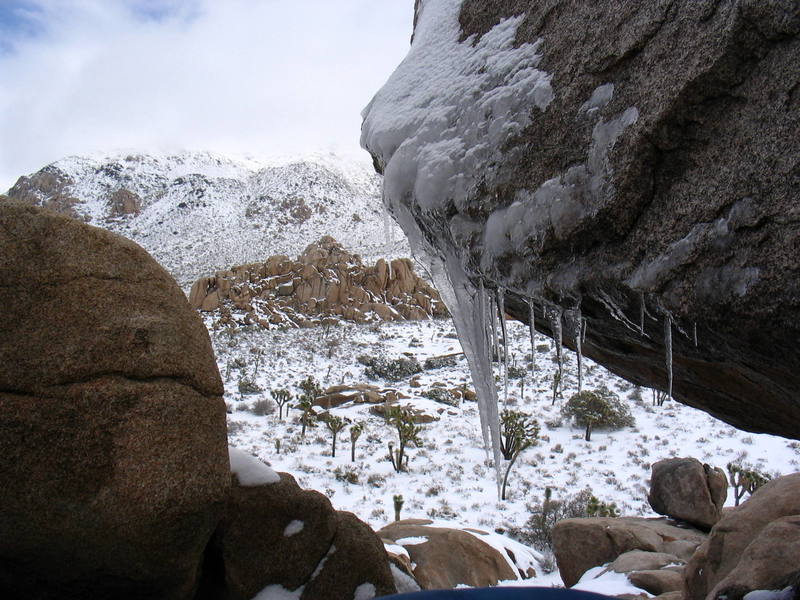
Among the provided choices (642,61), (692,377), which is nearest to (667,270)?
(642,61)

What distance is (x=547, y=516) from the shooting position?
31.1 ft

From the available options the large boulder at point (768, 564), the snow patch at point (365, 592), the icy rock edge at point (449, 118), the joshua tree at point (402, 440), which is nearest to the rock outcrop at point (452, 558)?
the snow patch at point (365, 592)

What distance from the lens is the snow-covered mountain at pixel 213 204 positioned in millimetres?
56219

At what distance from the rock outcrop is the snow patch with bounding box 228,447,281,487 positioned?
2789 mm

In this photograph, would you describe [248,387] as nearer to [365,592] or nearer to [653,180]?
[365,592]

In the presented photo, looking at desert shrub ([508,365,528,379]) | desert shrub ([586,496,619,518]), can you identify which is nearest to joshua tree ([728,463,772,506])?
desert shrub ([586,496,619,518])

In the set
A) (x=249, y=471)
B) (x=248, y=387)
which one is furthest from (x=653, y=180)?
(x=248, y=387)

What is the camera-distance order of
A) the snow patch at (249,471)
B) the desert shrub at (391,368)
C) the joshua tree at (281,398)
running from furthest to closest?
1. the desert shrub at (391,368)
2. the joshua tree at (281,398)
3. the snow patch at (249,471)

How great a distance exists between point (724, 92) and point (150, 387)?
276 centimetres

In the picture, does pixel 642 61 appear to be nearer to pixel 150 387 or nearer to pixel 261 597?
pixel 150 387

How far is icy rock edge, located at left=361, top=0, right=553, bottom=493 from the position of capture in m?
1.73

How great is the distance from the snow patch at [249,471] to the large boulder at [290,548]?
32mm

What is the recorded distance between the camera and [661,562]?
18.8 feet

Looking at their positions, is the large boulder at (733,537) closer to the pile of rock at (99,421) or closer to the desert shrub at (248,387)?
the pile of rock at (99,421)
